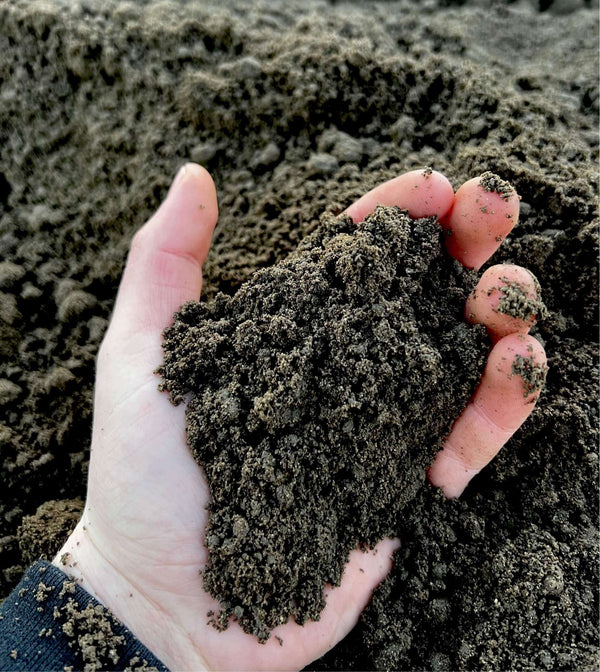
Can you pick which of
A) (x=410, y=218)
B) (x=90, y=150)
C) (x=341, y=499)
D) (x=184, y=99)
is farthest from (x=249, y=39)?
(x=341, y=499)

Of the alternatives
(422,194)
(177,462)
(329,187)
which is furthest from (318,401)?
(329,187)

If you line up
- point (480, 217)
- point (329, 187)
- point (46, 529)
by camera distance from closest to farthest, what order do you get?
point (480, 217), point (46, 529), point (329, 187)

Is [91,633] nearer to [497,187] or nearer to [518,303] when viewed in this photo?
[518,303]

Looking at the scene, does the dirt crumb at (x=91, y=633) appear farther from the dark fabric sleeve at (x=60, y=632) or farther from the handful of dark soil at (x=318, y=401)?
the handful of dark soil at (x=318, y=401)

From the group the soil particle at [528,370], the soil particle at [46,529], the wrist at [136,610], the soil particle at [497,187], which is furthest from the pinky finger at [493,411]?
the soil particle at [46,529]

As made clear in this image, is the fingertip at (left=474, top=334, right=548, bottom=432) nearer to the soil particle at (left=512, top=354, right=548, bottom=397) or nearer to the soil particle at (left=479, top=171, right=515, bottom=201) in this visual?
the soil particle at (left=512, top=354, right=548, bottom=397)
